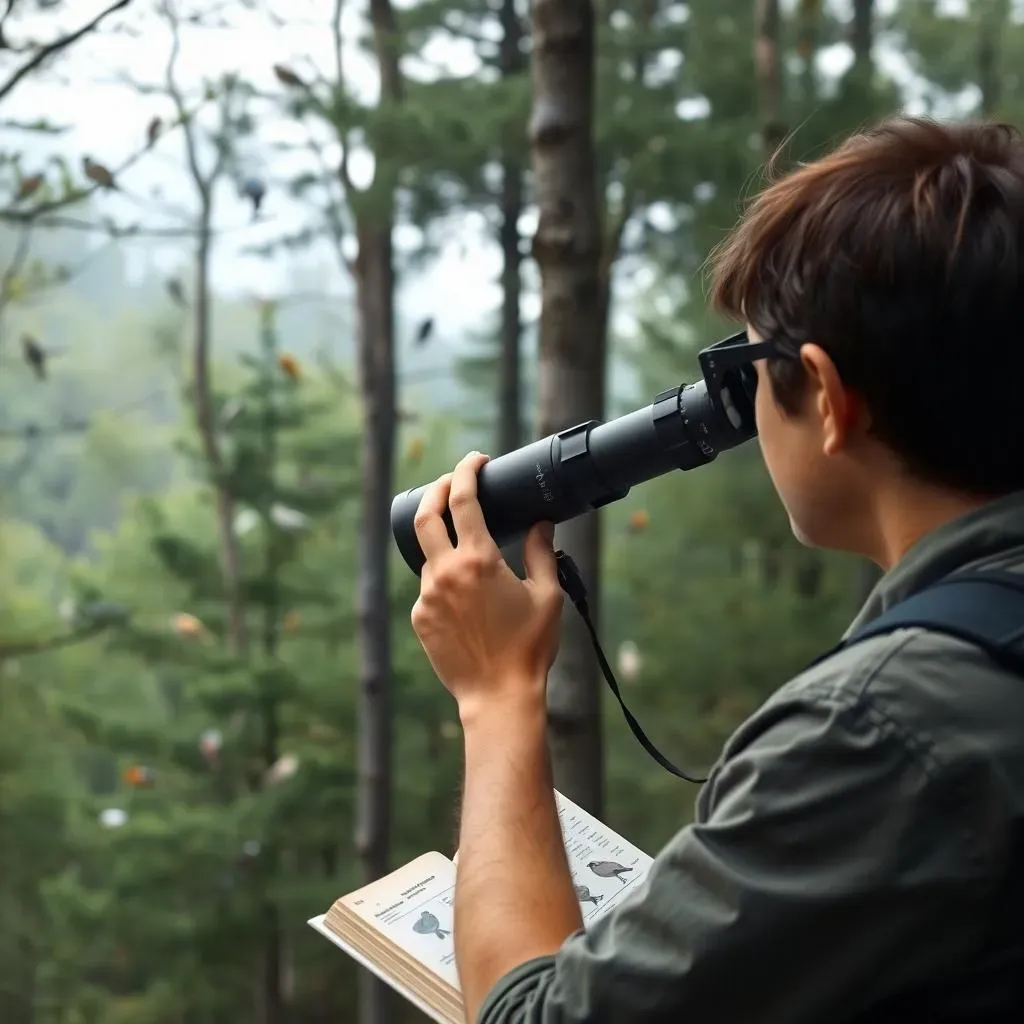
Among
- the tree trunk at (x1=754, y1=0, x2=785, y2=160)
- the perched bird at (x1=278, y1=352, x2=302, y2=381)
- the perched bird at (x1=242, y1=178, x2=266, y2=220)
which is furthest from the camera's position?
the perched bird at (x1=278, y1=352, x2=302, y2=381)

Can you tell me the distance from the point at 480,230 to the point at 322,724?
1.35m

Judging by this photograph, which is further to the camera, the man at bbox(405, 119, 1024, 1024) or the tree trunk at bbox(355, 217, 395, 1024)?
the tree trunk at bbox(355, 217, 395, 1024)

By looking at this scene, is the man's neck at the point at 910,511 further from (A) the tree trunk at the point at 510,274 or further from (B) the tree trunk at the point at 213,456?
(B) the tree trunk at the point at 213,456

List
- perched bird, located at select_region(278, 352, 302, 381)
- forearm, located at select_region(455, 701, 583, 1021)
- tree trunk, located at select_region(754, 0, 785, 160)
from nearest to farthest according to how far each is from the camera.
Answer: forearm, located at select_region(455, 701, 583, 1021), tree trunk, located at select_region(754, 0, 785, 160), perched bird, located at select_region(278, 352, 302, 381)

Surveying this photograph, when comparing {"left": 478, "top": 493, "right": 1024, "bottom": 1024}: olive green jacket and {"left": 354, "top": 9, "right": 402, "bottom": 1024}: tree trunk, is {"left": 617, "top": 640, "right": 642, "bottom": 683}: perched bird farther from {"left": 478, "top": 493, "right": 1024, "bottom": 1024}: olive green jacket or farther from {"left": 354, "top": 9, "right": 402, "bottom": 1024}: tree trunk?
{"left": 478, "top": 493, "right": 1024, "bottom": 1024}: olive green jacket

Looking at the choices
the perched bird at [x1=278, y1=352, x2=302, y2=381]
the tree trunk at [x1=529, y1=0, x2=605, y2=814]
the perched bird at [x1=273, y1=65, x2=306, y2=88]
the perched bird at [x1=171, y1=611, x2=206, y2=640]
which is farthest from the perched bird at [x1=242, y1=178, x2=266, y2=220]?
the perched bird at [x1=171, y1=611, x2=206, y2=640]

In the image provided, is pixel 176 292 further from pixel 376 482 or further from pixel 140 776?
pixel 140 776

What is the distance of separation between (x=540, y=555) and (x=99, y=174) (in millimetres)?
1205

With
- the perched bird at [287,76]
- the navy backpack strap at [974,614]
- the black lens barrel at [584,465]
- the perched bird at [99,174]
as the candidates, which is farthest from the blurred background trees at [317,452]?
the navy backpack strap at [974,614]

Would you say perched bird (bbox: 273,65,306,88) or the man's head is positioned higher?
perched bird (bbox: 273,65,306,88)

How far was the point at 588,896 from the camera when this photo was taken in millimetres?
738

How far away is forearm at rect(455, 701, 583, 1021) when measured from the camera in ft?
1.81

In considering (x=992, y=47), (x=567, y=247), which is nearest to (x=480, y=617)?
(x=567, y=247)

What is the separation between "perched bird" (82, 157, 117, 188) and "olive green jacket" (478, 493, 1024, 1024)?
139 centimetres
